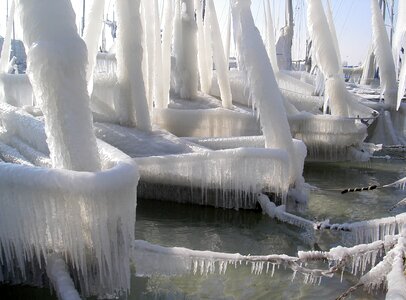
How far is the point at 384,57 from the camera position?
14648 millimetres

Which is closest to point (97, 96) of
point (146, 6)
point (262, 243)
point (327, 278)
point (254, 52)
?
point (146, 6)

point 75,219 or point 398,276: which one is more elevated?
point 75,219

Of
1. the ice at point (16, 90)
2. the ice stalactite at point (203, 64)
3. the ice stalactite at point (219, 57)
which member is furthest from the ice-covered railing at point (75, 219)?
the ice stalactite at point (203, 64)

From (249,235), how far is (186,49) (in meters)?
7.01

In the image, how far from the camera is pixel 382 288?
4609 mm

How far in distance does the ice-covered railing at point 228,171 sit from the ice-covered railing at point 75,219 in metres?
3.20

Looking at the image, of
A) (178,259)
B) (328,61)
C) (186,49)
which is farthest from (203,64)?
(178,259)

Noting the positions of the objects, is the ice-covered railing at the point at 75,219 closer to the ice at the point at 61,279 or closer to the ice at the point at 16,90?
the ice at the point at 61,279

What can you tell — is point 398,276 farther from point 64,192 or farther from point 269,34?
point 269,34

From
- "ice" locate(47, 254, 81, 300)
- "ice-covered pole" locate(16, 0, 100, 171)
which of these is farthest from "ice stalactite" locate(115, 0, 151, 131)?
"ice" locate(47, 254, 81, 300)

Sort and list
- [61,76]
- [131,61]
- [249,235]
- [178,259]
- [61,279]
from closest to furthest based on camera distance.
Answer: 1. [61,279]
2. [61,76]
3. [178,259]
4. [249,235]
5. [131,61]

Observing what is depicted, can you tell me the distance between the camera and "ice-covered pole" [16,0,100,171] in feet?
13.9

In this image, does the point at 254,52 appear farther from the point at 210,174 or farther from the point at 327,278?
the point at 327,278

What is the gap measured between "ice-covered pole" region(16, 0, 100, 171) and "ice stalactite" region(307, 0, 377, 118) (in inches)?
317
